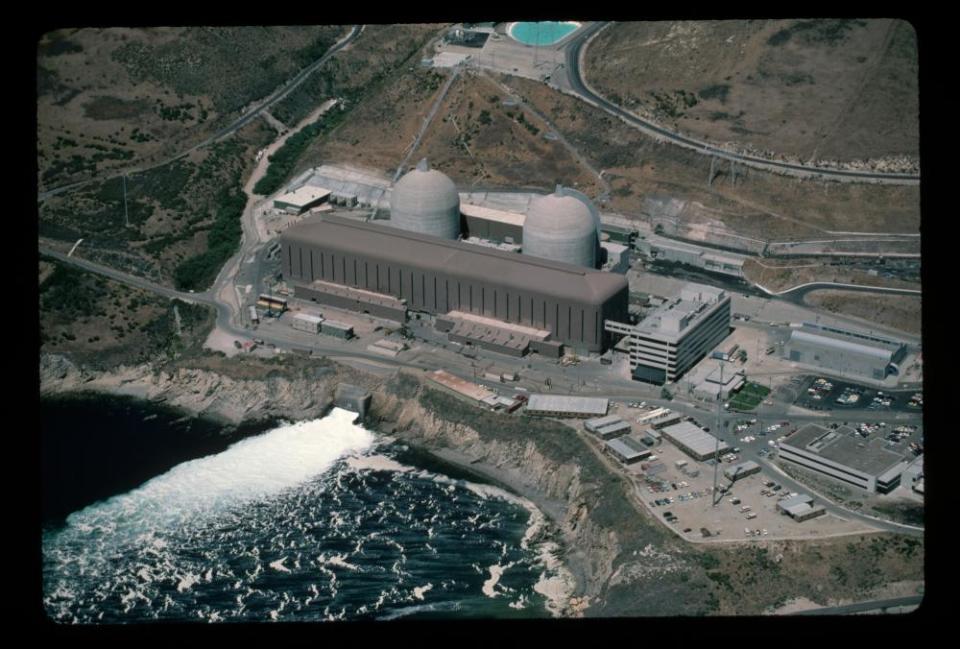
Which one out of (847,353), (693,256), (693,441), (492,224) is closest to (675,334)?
(693,441)

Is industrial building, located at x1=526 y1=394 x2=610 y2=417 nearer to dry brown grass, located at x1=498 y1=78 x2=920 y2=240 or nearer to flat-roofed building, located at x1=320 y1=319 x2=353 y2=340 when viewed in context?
flat-roofed building, located at x1=320 y1=319 x2=353 y2=340

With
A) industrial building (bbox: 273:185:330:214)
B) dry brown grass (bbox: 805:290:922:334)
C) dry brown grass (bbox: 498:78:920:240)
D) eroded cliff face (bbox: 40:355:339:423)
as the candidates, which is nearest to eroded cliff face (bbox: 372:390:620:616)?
eroded cliff face (bbox: 40:355:339:423)

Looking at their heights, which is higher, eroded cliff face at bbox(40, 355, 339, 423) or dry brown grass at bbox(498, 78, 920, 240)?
dry brown grass at bbox(498, 78, 920, 240)

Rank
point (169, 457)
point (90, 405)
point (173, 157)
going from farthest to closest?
point (173, 157), point (90, 405), point (169, 457)

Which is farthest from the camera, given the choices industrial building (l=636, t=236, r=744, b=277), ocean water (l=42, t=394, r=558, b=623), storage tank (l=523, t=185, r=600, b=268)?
industrial building (l=636, t=236, r=744, b=277)

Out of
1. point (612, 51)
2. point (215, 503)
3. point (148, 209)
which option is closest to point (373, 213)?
point (148, 209)

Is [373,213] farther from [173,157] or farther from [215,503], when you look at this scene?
[215,503]

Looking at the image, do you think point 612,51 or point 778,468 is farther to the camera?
point 612,51
